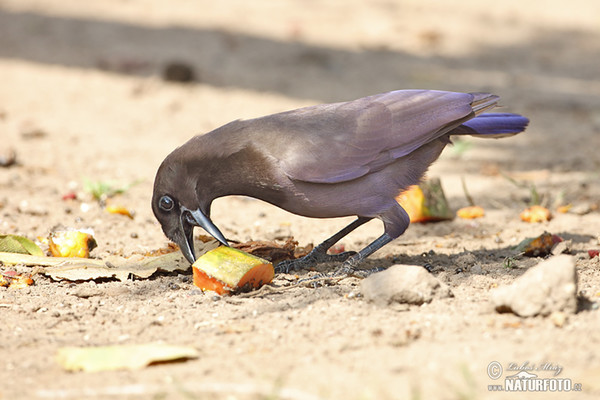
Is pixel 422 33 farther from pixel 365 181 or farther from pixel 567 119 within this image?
pixel 365 181

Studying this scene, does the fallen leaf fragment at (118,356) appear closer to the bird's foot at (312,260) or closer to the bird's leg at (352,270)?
the bird's leg at (352,270)

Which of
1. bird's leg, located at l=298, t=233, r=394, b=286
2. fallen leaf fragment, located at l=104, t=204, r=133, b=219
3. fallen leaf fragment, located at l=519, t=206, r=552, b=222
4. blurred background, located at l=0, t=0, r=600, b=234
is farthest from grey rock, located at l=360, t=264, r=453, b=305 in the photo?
blurred background, located at l=0, t=0, r=600, b=234

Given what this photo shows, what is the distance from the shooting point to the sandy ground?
2953 millimetres

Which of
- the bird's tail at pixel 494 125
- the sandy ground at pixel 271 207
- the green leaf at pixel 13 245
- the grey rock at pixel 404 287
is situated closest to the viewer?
the sandy ground at pixel 271 207

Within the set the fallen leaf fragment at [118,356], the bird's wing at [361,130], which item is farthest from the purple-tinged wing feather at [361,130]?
the fallen leaf fragment at [118,356]

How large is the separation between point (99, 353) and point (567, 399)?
171 cm

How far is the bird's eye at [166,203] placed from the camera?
427 cm

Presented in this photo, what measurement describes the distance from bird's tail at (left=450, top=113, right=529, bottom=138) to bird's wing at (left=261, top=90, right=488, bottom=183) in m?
0.24

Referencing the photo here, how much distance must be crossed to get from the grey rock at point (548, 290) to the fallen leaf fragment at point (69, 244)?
8.13ft

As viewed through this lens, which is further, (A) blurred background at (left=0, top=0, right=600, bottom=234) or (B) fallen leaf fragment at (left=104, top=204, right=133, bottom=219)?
(A) blurred background at (left=0, top=0, right=600, bottom=234)

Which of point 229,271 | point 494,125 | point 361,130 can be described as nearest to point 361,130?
point 361,130

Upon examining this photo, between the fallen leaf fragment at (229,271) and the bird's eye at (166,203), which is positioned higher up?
the bird's eye at (166,203)

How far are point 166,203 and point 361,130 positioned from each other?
1124 mm

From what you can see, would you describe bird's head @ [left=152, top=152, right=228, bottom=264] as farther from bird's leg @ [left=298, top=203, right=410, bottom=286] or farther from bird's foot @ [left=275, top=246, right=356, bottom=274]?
bird's leg @ [left=298, top=203, right=410, bottom=286]
